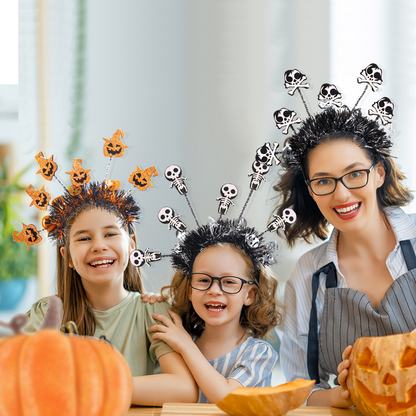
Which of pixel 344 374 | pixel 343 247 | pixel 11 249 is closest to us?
pixel 344 374

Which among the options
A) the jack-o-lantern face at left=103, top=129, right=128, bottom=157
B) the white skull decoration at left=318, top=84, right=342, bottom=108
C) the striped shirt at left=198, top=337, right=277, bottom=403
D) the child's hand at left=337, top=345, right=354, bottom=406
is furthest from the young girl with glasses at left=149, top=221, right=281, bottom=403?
the white skull decoration at left=318, top=84, right=342, bottom=108

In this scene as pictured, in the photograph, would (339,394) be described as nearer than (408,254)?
Yes

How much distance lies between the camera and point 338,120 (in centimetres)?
117

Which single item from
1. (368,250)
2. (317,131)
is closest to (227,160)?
(317,131)

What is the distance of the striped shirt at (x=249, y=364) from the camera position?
3.53 ft

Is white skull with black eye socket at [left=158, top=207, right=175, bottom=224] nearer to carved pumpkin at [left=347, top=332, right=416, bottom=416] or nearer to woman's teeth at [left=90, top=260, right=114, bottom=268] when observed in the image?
woman's teeth at [left=90, top=260, right=114, bottom=268]

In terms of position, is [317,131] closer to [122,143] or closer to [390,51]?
[390,51]

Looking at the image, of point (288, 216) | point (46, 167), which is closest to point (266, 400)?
point (288, 216)

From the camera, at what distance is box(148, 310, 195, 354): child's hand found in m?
1.09

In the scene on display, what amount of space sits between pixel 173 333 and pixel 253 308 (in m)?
0.23

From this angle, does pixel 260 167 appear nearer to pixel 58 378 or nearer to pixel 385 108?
pixel 385 108

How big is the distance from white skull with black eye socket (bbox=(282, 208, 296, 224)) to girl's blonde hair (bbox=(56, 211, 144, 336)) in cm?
43

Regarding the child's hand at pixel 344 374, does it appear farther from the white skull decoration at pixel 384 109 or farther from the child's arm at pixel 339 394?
the white skull decoration at pixel 384 109

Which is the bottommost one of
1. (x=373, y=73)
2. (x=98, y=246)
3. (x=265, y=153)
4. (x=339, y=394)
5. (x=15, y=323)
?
(x=339, y=394)
